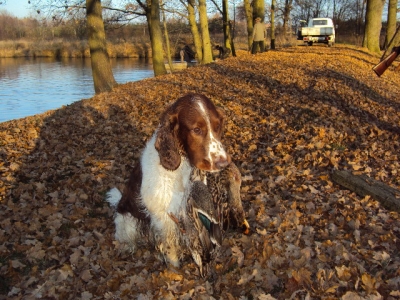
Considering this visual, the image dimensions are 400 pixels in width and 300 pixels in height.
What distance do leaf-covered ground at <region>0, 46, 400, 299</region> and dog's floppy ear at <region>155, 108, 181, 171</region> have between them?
134cm

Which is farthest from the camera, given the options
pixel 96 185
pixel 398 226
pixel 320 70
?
pixel 320 70

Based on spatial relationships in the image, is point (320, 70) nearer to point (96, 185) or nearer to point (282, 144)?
point (282, 144)

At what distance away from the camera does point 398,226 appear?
14.4ft

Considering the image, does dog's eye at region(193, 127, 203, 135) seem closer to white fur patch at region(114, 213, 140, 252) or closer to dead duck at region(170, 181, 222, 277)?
dead duck at region(170, 181, 222, 277)

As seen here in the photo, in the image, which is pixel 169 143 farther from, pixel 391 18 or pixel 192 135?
pixel 391 18

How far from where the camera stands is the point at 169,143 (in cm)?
339

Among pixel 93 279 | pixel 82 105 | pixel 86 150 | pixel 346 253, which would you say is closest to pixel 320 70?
pixel 82 105

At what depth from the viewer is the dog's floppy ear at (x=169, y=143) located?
3.39 m

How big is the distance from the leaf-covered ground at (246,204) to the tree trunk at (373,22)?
14.3 m

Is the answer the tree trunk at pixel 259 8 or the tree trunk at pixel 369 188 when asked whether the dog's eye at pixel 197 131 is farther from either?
the tree trunk at pixel 259 8

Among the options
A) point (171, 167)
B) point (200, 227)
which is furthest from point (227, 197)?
point (171, 167)

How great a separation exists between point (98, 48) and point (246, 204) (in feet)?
36.0

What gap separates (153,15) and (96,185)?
549 inches

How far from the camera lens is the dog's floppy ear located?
3.39 metres
